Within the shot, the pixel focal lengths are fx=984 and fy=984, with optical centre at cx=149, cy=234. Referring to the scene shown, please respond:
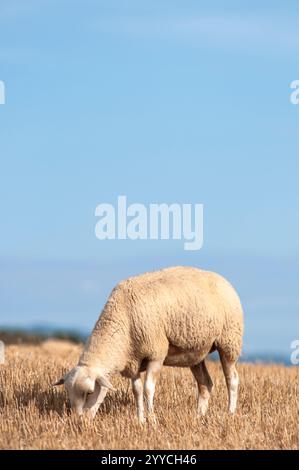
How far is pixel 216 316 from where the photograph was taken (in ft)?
46.8

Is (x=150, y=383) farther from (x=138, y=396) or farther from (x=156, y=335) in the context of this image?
(x=156, y=335)

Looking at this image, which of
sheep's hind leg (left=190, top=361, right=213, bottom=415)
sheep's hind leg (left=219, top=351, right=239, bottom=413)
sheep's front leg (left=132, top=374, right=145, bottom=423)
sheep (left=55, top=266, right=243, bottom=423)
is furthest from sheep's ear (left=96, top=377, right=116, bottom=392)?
sheep's hind leg (left=219, top=351, right=239, bottom=413)

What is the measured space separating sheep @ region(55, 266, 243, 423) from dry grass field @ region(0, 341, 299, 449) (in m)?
0.43

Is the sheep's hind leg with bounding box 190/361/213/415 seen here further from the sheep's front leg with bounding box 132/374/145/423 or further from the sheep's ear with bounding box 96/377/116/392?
the sheep's ear with bounding box 96/377/116/392

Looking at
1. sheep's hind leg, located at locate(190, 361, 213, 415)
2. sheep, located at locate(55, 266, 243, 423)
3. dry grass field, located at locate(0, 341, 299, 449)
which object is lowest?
dry grass field, located at locate(0, 341, 299, 449)

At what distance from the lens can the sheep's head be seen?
1311 cm

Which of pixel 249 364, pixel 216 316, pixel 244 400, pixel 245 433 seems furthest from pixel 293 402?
pixel 249 364

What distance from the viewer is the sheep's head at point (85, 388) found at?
43.0 ft

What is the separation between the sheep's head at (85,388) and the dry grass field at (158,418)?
0.23 metres

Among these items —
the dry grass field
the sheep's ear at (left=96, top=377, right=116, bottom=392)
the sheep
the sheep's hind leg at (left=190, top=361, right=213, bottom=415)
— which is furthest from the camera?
the sheep's hind leg at (left=190, top=361, right=213, bottom=415)

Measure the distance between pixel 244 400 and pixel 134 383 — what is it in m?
2.89
